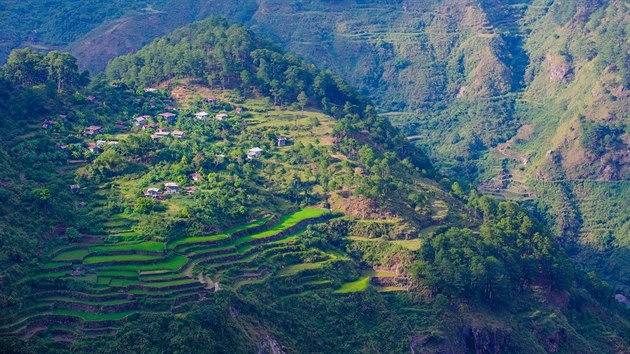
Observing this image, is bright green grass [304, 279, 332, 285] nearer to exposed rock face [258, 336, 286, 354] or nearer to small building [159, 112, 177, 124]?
exposed rock face [258, 336, 286, 354]

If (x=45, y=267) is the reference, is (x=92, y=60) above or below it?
below

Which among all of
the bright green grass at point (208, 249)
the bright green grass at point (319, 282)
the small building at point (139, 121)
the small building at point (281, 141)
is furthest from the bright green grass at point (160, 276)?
the small building at point (281, 141)

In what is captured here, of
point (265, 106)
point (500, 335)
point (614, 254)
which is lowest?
point (614, 254)

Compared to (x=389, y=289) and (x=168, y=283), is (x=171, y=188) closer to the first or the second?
(x=168, y=283)

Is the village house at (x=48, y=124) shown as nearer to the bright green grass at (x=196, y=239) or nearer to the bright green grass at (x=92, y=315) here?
the bright green grass at (x=196, y=239)

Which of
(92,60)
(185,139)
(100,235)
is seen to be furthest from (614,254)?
(92,60)

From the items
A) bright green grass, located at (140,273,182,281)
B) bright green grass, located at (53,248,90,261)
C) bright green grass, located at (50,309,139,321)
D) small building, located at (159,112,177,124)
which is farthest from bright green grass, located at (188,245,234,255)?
small building, located at (159,112,177,124)

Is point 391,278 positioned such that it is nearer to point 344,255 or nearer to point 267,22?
Answer: point 344,255
